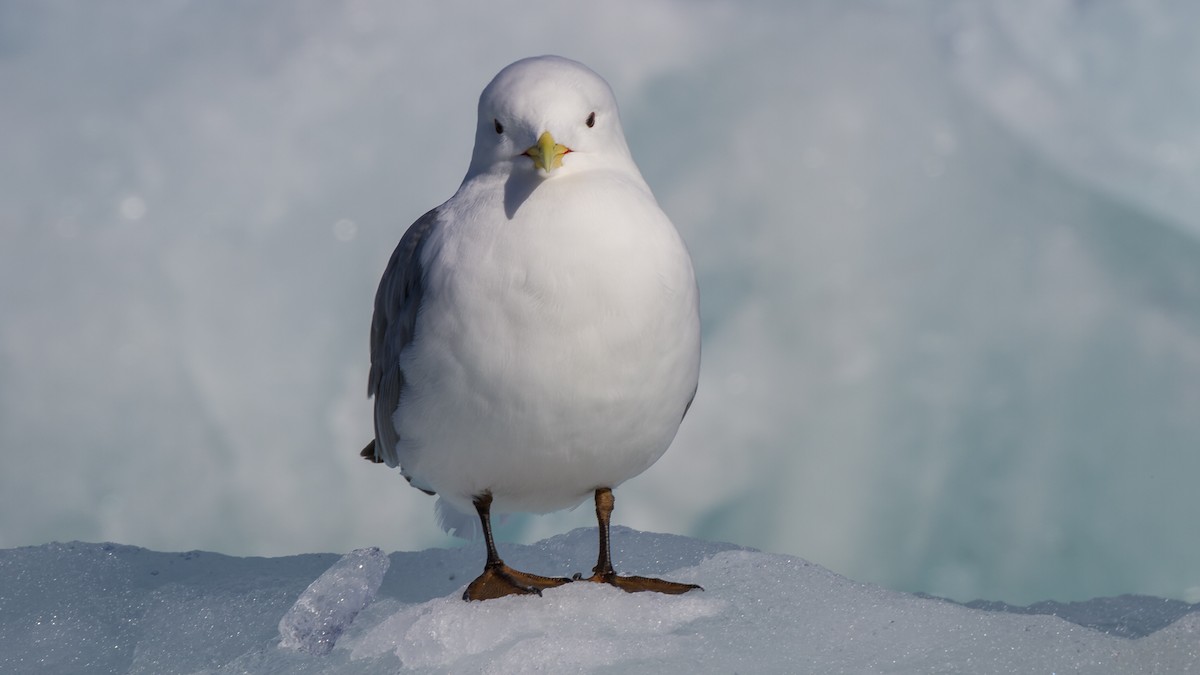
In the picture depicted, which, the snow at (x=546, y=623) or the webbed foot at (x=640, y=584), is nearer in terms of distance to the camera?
the snow at (x=546, y=623)

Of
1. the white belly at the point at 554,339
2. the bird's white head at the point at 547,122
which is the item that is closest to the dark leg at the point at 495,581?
the white belly at the point at 554,339

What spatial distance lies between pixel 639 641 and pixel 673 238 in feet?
2.84

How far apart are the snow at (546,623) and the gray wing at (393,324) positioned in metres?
0.35

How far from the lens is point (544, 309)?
2.69 m

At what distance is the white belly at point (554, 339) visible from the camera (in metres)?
2.70

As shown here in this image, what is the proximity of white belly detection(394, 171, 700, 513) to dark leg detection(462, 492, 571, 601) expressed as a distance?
0.19 m

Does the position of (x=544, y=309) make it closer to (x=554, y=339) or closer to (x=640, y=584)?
(x=554, y=339)

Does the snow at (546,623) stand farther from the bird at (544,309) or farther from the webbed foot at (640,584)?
the bird at (544,309)

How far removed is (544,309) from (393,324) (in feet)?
1.94

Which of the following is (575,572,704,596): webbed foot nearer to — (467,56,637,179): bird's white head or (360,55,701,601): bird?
(360,55,701,601): bird

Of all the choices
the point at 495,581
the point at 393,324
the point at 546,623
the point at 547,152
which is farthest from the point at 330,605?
the point at 547,152

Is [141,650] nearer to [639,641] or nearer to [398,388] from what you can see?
[398,388]

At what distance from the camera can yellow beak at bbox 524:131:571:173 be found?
268 cm

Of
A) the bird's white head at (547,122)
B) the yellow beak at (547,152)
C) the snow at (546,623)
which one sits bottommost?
the snow at (546,623)
